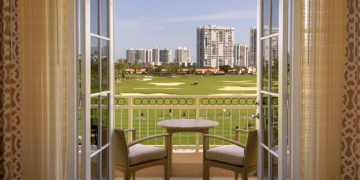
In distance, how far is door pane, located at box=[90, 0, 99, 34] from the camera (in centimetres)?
283

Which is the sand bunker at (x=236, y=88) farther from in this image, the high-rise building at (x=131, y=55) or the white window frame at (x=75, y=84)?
the white window frame at (x=75, y=84)

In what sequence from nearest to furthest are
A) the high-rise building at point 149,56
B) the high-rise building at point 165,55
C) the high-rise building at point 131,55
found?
the high-rise building at point 131,55 < the high-rise building at point 149,56 < the high-rise building at point 165,55

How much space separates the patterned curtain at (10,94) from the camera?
8.34ft

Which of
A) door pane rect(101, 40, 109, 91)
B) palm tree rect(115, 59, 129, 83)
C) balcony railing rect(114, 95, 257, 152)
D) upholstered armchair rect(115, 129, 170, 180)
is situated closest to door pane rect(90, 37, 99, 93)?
door pane rect(101, 40, 109, 91)

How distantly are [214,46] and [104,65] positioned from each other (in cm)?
1460

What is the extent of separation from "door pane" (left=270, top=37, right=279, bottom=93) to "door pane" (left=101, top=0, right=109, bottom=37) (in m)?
1.40

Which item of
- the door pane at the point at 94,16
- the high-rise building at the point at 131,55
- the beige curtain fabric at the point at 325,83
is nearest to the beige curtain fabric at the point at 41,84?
the door pane at the point at 94,16

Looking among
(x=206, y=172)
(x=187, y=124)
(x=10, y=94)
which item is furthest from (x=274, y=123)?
(x=10, y=94)

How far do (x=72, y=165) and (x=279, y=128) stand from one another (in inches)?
59.9

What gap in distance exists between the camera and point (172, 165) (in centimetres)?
493

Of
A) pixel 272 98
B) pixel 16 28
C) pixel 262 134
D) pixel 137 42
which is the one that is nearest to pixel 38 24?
pixel 16 28

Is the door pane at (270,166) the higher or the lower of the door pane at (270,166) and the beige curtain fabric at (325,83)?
the lower

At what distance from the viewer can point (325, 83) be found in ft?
8.04

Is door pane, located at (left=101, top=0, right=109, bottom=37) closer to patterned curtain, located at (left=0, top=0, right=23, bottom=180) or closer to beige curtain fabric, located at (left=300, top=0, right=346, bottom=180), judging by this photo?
patterned curtain, located at (left=0, top=0, right=23, bottom=180)
